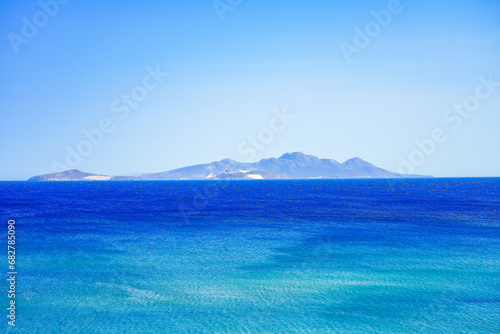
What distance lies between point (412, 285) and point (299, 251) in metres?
11.6

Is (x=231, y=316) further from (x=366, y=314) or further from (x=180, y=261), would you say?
(x=180, y=261)

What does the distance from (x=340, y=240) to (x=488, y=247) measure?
13.3 m

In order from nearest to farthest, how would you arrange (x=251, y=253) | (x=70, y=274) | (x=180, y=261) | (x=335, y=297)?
1. (x=335, y=297)
2. (x=70, y=274)
3. (x=180, y=261)
4. (x=251, y=253)

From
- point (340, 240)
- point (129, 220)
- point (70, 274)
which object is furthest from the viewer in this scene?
point (129, 220)

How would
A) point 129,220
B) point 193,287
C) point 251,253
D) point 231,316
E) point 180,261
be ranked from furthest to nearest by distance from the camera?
point 129,220, point 251,253, point 180,261, point 193,287, point 231,316

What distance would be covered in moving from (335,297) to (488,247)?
21403 millimetres

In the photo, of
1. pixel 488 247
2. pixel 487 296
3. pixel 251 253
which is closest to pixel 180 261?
pixel 251 253

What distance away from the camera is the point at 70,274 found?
25.5 meters

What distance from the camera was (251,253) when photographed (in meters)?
32.2

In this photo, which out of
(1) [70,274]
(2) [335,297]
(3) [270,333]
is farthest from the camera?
(1) [70,274]

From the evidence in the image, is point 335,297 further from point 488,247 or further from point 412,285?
point 488,247

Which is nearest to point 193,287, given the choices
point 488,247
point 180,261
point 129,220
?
point 180,261

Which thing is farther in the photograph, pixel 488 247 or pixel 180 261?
pixel 488 247

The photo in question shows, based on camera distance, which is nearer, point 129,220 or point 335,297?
point 335,297
